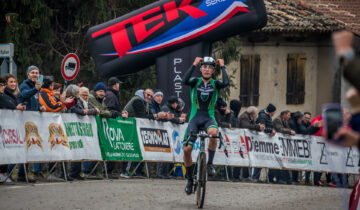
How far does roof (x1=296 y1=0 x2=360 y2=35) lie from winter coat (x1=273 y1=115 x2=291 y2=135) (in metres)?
15.8

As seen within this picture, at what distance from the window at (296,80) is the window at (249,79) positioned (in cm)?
164

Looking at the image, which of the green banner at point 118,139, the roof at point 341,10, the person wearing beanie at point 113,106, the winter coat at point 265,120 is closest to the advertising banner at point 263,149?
the winter coat at point 265,120

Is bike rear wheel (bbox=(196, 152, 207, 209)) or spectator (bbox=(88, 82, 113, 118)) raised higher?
spectator (bbox=(88, 82, 113, 118))

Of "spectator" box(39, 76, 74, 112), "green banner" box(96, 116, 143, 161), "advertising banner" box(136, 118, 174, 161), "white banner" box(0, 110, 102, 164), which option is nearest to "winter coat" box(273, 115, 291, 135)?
"advertising banner" box(136, 118, 174, 161)

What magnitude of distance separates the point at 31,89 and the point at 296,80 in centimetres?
2404

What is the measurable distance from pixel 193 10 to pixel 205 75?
7.25 m

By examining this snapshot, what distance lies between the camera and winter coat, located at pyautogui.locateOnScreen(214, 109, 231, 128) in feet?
60.8

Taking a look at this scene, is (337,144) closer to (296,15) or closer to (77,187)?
(77,187)

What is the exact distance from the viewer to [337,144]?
4.57 metres

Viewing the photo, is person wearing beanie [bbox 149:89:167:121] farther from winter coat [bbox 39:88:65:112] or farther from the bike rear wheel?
the bike rear wheel

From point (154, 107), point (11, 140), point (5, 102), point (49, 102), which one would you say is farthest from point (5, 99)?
point (154, 107)

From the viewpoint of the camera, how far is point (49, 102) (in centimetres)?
1447

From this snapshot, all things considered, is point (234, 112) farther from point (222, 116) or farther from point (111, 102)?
point (111, 102)

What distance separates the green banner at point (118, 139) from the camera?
1558 centimetres
